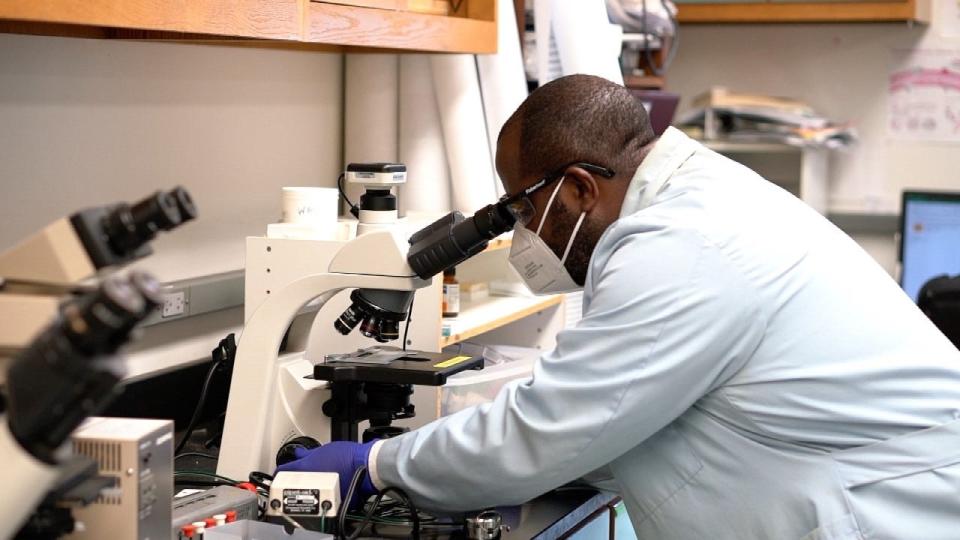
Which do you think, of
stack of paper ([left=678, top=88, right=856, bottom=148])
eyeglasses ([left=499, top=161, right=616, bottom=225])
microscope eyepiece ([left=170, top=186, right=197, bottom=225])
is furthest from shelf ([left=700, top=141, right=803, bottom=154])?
microscope eyepiece ([left=170, top=186, right=197, bottom=225])

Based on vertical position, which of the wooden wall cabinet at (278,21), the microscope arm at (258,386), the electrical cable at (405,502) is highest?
the wooden wall cabinet at (278,21)

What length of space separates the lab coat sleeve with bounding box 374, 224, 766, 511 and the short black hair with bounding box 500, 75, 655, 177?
15cm

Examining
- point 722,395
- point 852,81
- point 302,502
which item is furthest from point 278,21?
point 852,81

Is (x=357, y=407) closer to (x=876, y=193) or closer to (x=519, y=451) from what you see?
(x=519, y=451)

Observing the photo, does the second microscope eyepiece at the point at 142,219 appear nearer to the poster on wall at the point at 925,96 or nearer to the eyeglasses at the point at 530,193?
the eyeglasses at the point at 530,193

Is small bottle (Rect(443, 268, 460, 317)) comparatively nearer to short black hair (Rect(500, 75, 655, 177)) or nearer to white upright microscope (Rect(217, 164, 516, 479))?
white upright microscope (Rect(217, 164, 516, 479))

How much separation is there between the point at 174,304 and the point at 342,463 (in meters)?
0.59

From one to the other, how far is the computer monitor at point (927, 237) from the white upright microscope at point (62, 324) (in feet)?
9.65

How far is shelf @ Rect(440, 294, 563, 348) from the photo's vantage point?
7.17 feet

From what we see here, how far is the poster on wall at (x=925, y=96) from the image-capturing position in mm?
4023

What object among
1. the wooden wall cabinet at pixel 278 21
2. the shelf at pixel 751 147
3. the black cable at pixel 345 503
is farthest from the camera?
the shelf at pixel 751 147

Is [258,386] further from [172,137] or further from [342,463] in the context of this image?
[172,137]

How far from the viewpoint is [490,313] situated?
7.85 feet

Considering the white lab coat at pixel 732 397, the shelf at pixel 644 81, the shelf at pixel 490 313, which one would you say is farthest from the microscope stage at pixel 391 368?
the shelf at pixel 644 81
